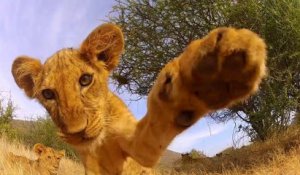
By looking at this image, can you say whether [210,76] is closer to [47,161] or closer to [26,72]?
[26,72]

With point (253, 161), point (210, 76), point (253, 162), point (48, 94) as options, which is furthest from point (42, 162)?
point (210, 76)

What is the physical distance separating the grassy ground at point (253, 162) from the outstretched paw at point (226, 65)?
7.94 meters

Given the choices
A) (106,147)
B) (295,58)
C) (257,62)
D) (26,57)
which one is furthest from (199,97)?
(295,58)

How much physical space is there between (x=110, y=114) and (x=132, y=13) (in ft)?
45.8

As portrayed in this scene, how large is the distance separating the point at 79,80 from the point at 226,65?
1304 mm

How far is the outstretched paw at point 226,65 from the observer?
5.73ft

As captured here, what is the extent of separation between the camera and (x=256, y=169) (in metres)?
13.1

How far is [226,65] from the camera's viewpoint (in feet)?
5.74

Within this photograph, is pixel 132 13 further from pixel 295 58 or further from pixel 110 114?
pixel 110 114

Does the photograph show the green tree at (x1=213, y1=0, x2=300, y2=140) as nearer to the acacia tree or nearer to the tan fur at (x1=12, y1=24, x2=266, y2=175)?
the acacia tree

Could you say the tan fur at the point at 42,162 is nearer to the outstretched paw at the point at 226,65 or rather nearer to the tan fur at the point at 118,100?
the tan fur at the point at 118,100

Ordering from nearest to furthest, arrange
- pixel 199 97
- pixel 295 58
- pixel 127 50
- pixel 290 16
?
pixel 199 97
pixel 290 16
pixel 295 58
pixel 127 50

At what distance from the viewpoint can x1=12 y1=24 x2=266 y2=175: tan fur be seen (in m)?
1.78

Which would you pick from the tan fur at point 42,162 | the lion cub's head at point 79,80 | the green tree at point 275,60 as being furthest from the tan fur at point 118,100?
the green tree at point 275,60
